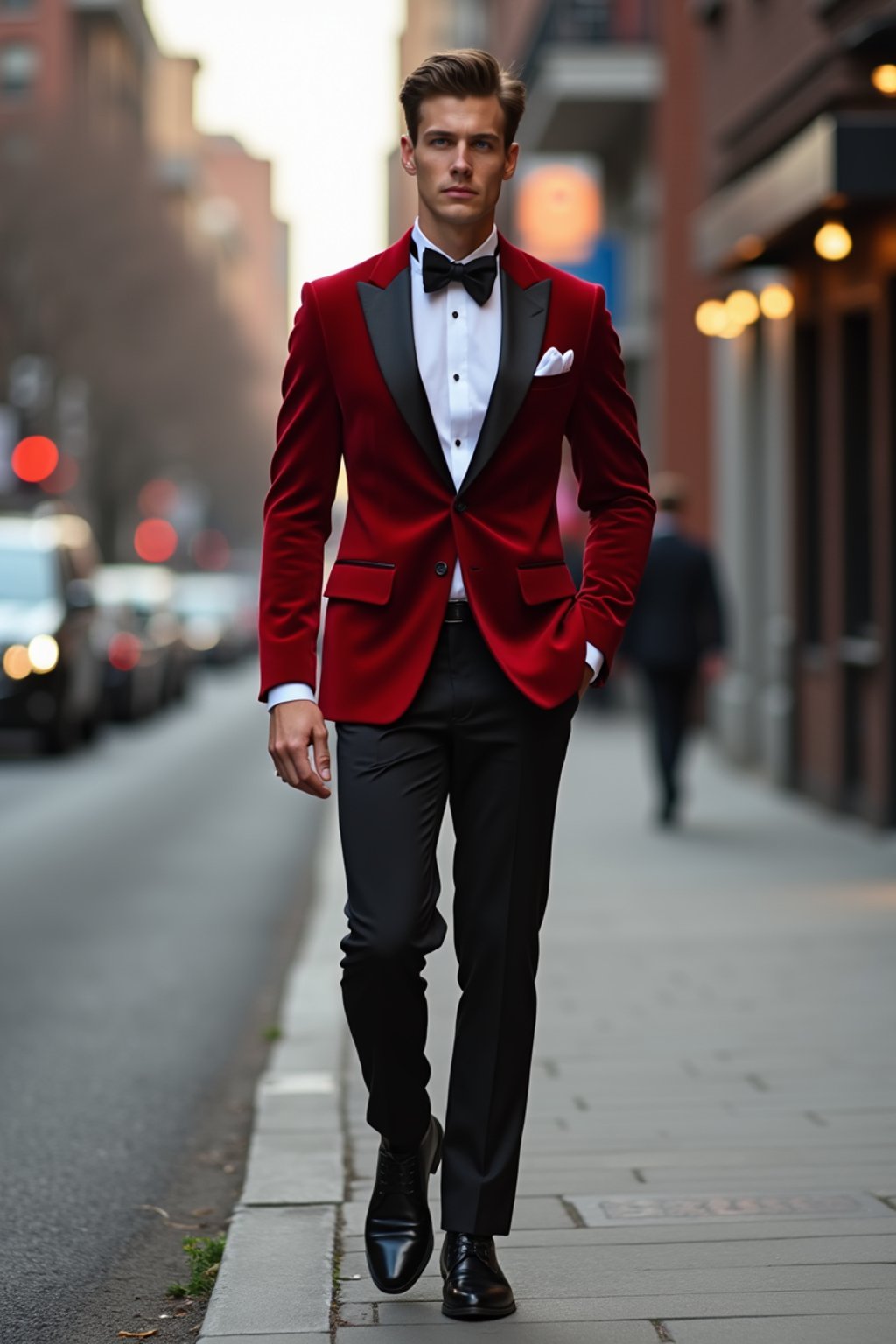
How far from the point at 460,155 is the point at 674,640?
30.8 feet

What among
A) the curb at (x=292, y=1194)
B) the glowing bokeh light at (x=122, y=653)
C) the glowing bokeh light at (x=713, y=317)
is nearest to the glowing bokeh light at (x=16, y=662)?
the glowing bokeh light at (x=122, y=653)

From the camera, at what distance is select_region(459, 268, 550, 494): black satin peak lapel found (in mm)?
3945

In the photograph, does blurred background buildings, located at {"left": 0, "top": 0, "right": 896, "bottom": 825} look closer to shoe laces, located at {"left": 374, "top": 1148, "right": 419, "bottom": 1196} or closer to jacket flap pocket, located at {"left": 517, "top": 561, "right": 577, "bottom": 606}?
jacket flap pocket, located at {"left": 517, "top": 561, "right": 577, "bottom": 606}

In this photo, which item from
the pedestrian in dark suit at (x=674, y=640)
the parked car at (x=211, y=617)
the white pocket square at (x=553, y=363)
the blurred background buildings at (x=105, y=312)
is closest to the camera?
the white pocket square at (x=553, y=363)

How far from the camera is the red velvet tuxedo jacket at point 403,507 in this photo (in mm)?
3934

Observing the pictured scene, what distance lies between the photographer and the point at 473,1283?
13.0 ft

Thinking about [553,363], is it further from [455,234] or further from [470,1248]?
[470,1248]

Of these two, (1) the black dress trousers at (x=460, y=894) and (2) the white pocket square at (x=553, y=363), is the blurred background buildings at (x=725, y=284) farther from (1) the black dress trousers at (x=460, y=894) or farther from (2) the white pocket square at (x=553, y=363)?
(1) the black dress trousers at (x=460, y=894)

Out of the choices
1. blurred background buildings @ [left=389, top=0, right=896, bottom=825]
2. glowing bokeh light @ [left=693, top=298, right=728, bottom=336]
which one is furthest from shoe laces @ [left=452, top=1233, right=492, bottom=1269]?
glowing bokeh light @ [left=693, top=298, right=728, bottom=336]

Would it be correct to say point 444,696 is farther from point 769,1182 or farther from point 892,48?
point 892,48

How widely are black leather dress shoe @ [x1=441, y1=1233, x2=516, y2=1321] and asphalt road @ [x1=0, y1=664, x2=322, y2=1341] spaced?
0.76 metres

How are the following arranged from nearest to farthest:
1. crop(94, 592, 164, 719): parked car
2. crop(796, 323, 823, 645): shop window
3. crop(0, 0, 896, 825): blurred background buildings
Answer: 1. crop(0, 0, 896, 825): blurred background buildings
2. crop(796, 323, 823, 645): shop window
3. crop(94, 592, 164, 719): parked car

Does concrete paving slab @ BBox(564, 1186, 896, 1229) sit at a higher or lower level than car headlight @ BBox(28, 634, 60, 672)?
lower

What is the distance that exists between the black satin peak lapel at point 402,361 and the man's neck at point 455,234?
104 millimetres
